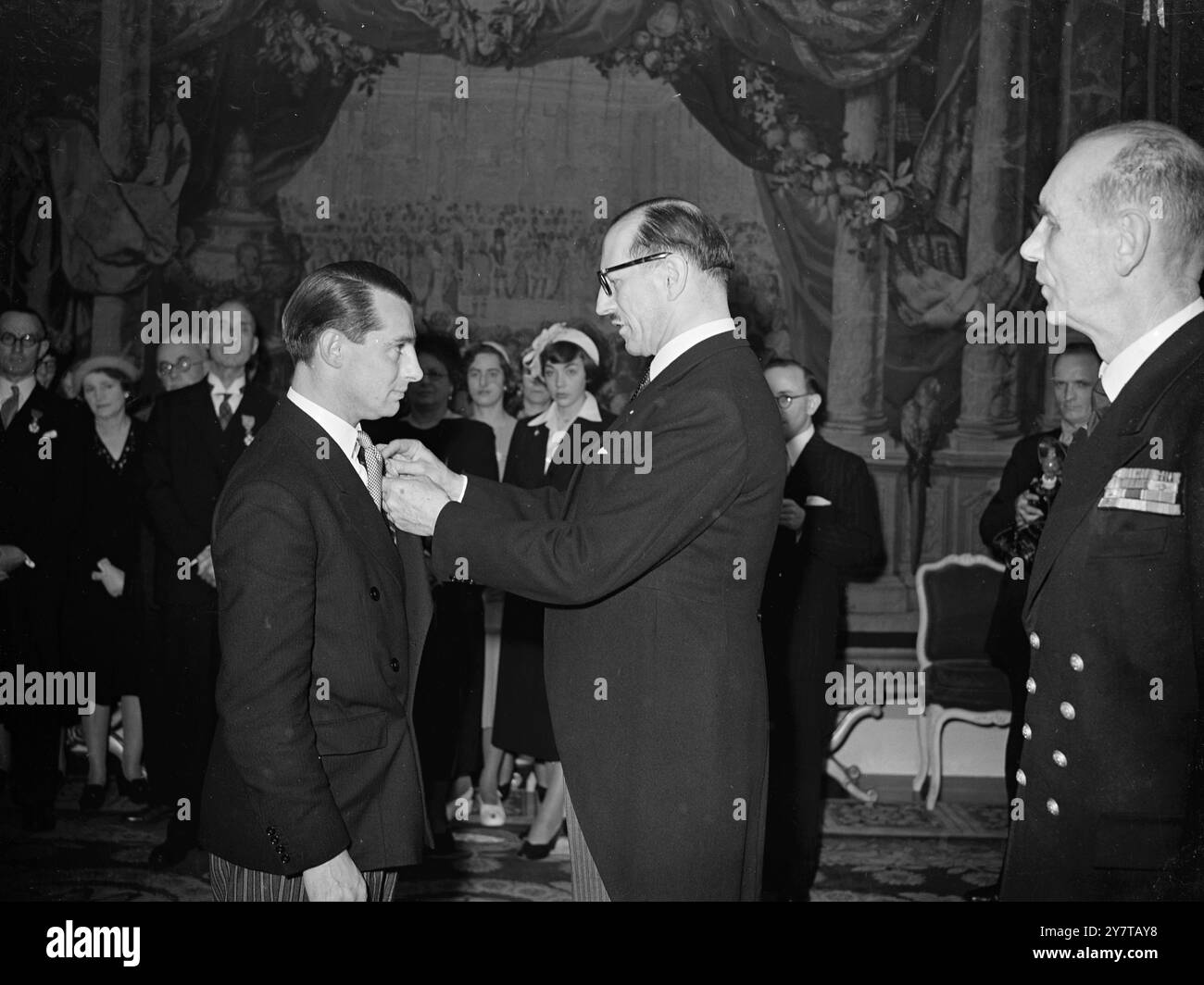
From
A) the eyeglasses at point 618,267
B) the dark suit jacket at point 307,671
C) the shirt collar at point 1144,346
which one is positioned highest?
the eyeglasses at point 618,267

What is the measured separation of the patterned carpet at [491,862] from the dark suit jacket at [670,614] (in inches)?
106

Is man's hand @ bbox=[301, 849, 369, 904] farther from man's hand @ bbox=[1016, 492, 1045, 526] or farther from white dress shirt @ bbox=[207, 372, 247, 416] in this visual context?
white dress shirt @ bbox=[207, 372, 247, 416]

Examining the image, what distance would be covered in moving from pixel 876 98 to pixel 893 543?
2.68 metres

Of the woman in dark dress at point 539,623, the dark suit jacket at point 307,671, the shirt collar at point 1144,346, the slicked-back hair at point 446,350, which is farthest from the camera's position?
the slicked-back hair at point 446,350

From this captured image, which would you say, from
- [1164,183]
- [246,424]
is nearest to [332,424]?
[1164,183]

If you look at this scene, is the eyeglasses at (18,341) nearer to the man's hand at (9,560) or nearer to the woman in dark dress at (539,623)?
the man's hand at (9,560)

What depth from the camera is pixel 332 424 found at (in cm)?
268

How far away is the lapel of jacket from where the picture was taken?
2.08 meters

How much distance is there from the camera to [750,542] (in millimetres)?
2625

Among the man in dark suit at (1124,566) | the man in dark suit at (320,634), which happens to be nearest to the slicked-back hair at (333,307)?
the man in dark suit at (320,634)

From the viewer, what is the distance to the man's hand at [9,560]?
5902 mm

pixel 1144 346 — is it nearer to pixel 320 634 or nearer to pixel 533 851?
pixel 320 634

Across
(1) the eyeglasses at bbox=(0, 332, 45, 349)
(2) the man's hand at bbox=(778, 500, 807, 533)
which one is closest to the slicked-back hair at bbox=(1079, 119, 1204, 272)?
(2) the man's hand at bbox=(778, 500, 807, 533)

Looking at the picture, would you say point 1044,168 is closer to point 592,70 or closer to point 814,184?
point 814,184
